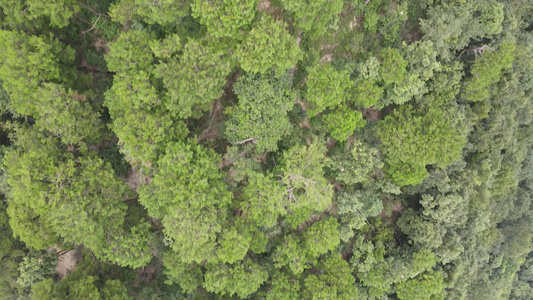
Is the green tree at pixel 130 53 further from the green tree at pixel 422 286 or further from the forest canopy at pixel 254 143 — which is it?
the green tree at pixel 422 286

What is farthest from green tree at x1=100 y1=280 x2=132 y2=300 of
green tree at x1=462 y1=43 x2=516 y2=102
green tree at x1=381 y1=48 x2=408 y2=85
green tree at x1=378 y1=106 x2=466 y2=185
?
green tree at x1=462 y1=43 x2=516 y2=102

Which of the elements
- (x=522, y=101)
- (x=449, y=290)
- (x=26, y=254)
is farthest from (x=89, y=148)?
(x=522, y=101)

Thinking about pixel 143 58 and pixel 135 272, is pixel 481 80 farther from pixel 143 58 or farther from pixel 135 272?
pixel 135 272

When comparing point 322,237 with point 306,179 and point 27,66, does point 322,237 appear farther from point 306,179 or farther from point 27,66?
point 27,66

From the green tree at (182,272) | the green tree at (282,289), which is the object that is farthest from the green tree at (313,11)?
the green tree at (182,272)

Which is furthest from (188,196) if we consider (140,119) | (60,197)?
(60,197)

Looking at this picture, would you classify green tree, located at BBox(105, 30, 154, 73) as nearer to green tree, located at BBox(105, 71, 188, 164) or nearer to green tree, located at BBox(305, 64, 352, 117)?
green tree, located at BBox(105, 71, 188, 164)
